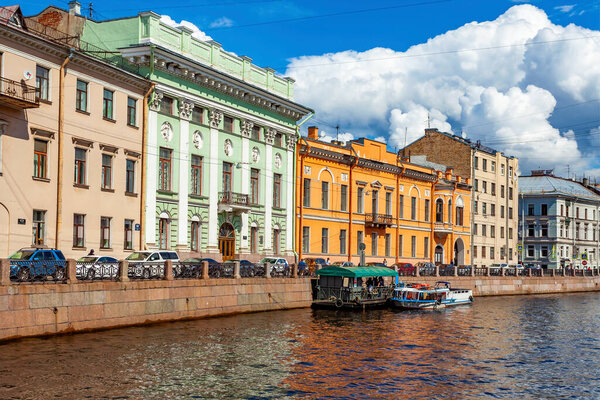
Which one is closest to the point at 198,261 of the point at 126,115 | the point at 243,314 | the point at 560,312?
the point at 243,314

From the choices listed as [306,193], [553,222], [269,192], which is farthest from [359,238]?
[553,222]

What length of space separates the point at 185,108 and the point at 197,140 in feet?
6.38

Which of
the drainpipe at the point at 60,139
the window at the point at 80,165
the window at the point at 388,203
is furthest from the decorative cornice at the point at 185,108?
the window at the point at 388,203

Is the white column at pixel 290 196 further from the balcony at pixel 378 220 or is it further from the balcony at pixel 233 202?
the balcony at pixel 378 220

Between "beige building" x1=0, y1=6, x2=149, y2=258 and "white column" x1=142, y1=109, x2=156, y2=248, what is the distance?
542 millimetres

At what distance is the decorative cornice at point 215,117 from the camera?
1555 inches

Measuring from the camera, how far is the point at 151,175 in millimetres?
35844

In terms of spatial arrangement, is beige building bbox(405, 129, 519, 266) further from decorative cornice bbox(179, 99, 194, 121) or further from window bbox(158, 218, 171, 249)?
window bbox(158, 218, 171, 249)

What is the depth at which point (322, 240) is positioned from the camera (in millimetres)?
49156

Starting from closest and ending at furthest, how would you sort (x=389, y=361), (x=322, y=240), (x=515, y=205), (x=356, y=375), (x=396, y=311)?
(x=356, y=375) < (x=389, y=361) < (x=396, y=311) < (x=322, y=240) < (x=515, y=205)

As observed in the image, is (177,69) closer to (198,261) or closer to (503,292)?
(198,261)

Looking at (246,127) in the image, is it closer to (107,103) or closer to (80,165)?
(107,103)

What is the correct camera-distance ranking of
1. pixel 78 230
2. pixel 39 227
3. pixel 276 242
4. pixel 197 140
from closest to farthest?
1. pixel 39 227
2. pixel 78 230
3. pixel 197 140
4. pixel 276 242

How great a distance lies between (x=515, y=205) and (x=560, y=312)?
3511 cm
